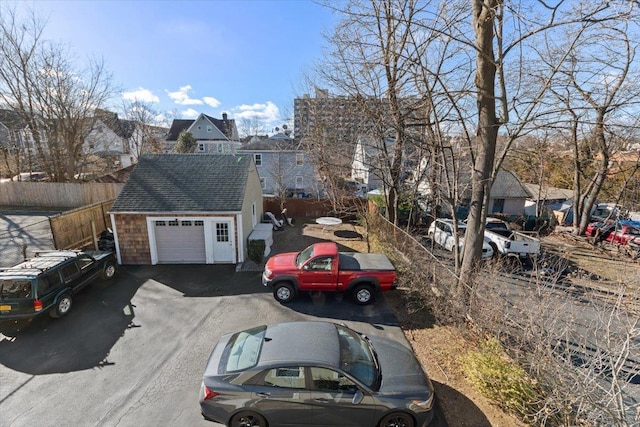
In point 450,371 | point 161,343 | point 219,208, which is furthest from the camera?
point 219,208

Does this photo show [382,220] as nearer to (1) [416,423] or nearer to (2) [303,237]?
(2) [303,237]

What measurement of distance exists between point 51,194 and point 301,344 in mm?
26289

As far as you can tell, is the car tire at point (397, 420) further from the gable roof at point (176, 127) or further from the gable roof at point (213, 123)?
the gable roof at point (176, 127)

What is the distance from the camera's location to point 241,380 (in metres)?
4.54

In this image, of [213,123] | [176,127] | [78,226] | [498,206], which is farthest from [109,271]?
[176,127]

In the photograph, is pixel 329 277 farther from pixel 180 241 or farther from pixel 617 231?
pixel 617 231

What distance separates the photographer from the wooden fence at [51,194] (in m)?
21.6

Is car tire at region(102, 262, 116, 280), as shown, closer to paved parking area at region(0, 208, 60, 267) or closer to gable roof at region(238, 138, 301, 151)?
paved parking area at region(0, 208, 60, 267)

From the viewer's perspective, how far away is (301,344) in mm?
4914

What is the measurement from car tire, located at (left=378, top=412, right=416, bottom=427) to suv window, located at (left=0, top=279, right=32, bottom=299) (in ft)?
29.3

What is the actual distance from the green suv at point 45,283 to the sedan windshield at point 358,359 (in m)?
7.89

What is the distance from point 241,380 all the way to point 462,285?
231 inches

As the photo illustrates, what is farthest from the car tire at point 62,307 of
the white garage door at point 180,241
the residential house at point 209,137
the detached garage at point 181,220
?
the residential house at point 209,137

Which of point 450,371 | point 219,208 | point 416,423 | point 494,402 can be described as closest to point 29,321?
point 219,208
